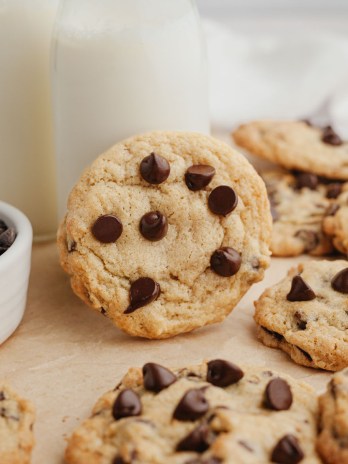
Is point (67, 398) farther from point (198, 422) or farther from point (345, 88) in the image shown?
point (345, 88)

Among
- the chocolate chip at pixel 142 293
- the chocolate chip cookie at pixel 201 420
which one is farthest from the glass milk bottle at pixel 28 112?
the chocolate chip cookie at pixel 201 420

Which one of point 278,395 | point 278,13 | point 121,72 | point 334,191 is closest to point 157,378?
point 278,395

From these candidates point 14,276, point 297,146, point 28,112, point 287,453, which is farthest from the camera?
point 297,146

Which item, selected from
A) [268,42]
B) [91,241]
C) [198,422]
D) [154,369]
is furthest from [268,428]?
[268,42]

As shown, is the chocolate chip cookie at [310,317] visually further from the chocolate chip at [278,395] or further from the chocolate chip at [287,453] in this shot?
the chocolate chip at [287,453]

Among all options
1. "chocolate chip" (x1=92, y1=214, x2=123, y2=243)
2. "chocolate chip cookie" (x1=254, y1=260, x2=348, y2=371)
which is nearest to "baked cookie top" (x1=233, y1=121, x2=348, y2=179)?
"chocolate chip cookie" (x1=254, y1=260, x2=348, y2=371)

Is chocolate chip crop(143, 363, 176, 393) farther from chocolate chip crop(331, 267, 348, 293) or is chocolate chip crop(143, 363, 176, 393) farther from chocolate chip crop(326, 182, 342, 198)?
chocolate chip crop(326, 182, 342, 198)

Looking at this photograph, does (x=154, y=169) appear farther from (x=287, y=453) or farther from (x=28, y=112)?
(x=287, y=453)
